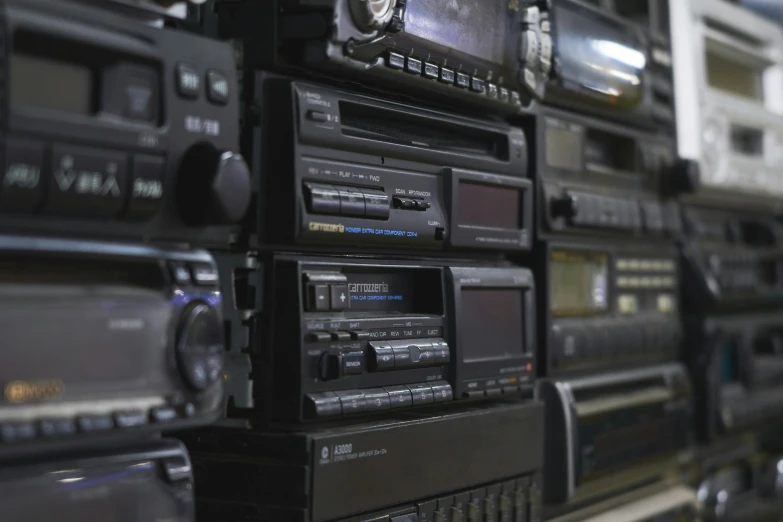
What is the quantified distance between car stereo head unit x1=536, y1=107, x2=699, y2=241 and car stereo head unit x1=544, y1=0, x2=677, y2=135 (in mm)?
43

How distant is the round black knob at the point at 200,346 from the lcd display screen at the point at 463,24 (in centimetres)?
56

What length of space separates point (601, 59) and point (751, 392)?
123 cm

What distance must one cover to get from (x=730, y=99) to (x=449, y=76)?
1399 mm

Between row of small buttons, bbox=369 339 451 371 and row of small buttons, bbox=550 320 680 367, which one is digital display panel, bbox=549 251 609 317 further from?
row of small buttons, bbox=369 339 451 371

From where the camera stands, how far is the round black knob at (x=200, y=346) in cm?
91

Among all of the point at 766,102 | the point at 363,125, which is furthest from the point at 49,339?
the point at 766,102

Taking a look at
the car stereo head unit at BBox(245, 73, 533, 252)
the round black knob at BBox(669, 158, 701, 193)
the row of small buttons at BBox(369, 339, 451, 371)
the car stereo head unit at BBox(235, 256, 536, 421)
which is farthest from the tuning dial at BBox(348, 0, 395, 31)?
the round black knob at BBox(669, 158, 701, 193)

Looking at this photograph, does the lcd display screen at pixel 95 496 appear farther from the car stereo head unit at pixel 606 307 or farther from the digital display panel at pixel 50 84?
the car stereo head unit at pixel 606 307

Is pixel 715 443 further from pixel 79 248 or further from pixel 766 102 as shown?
pixel 79 248

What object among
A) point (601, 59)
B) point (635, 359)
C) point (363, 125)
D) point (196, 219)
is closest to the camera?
point (196, 219)

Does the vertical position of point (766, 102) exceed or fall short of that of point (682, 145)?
it exceeds it

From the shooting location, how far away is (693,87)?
7.49 ft

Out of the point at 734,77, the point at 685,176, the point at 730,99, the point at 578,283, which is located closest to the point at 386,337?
the point at 578,283

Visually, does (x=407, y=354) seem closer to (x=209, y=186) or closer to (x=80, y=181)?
(x=209, y=186)
